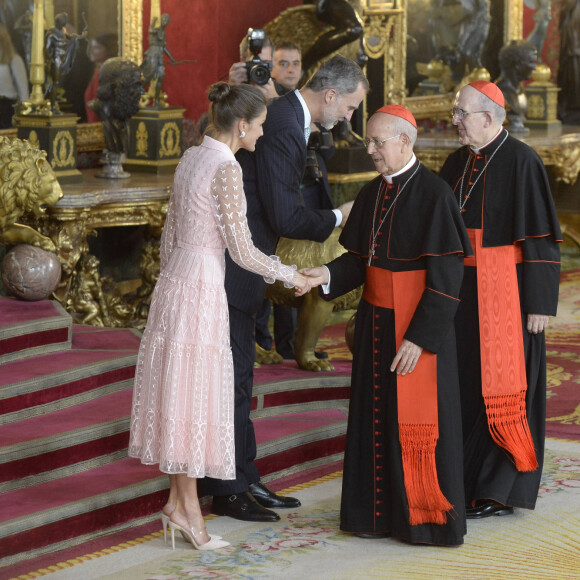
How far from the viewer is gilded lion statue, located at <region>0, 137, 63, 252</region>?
6648mm

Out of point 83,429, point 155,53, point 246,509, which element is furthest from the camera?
point 155,53

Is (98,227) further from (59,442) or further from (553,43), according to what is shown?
(553,43)

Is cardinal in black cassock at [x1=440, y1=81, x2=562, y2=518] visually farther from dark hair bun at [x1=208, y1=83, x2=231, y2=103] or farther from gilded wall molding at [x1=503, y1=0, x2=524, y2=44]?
gilded wall molding at [x1=503, y1=0, x2=524, y2=44]

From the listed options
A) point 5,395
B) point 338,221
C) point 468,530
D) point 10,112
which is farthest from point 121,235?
point 468,530

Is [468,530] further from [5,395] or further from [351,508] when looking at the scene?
[5,395]

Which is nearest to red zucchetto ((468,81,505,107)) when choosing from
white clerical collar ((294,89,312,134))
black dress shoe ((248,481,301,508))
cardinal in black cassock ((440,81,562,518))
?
Result: cardinal in black cassock ((440,81,562,518))

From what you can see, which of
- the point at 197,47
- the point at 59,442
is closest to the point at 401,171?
the point at 59,442

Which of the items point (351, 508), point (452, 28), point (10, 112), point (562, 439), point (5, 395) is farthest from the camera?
point (452, 28)

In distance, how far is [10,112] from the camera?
7602mm

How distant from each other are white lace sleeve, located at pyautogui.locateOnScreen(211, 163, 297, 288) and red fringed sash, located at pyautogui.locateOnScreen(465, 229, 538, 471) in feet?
3.54

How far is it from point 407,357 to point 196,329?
2.61 feet

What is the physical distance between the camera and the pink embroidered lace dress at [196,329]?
4418 mm

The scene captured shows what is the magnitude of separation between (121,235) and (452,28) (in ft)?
14.9

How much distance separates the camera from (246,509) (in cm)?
504
